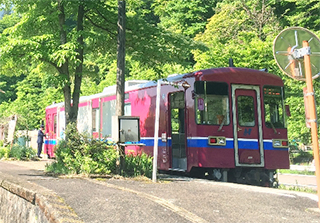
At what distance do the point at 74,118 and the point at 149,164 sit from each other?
9.99 feet

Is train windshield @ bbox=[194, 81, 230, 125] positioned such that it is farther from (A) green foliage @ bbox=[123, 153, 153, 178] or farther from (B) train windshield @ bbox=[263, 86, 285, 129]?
(A) green foliage @ bbox=[123, 153, 153, 178]

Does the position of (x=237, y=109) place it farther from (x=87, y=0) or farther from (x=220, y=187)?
(x=87, y=0)

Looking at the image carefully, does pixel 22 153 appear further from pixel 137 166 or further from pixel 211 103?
pixel 211 103

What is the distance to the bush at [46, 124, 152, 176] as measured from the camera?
36.1 feet

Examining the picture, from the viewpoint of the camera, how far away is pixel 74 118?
13180 mm

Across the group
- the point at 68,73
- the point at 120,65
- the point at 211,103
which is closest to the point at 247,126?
the point at 211,103

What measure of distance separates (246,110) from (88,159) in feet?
15.6

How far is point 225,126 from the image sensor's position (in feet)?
39.8

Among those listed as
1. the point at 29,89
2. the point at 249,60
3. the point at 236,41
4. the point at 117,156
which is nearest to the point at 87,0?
the point at 117,156

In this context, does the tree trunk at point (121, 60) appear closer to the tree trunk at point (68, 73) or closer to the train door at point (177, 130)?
the tree trunk at point (68, 73)

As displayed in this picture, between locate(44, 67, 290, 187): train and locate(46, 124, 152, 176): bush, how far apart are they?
398 mm

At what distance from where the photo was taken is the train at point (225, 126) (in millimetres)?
12016

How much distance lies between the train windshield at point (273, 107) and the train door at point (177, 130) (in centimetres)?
245

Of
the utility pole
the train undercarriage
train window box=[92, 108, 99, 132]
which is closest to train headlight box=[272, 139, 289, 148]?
the train undercarriage
